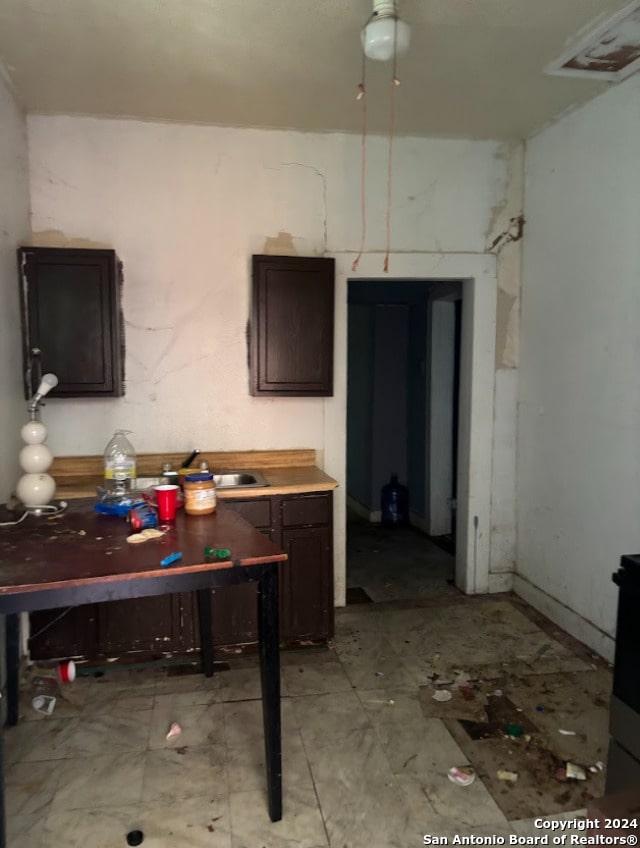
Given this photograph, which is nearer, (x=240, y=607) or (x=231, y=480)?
(x=240, y=607)

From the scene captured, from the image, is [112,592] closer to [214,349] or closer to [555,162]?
[214,349]

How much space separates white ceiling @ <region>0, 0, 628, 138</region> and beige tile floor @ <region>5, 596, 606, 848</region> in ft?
9.37

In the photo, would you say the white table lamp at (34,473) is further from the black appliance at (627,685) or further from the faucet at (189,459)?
the black appliance at (627,685)

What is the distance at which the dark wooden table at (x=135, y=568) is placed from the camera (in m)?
1.71

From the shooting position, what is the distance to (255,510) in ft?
10.0

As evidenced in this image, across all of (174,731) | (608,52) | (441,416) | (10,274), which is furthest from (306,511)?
(608,52)

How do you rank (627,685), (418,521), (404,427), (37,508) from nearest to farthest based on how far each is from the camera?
(627,685), (37,508), (418,521), (404,427)

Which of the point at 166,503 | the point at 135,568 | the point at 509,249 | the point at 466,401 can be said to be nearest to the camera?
the point at 135,568

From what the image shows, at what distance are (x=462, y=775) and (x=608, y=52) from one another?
3059 mm

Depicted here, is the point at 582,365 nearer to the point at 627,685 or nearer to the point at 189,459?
the point at 627,685

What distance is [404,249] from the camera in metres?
3.68

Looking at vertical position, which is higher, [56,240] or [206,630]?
[56,240]

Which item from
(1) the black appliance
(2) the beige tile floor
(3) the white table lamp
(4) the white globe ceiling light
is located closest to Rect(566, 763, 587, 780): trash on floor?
(2) the beige tile floor

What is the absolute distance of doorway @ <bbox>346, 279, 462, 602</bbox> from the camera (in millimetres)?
4613
